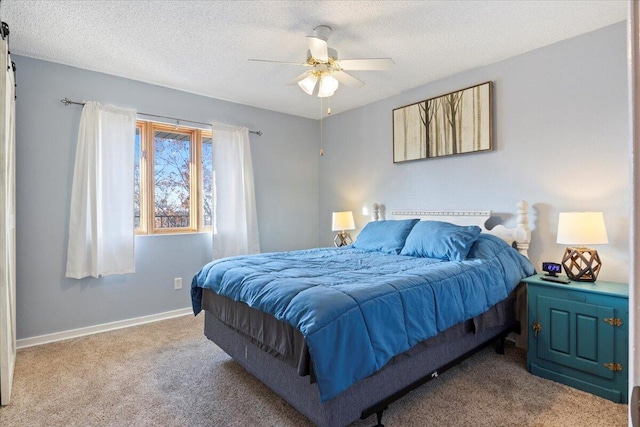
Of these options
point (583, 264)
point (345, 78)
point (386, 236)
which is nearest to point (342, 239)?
point (386, 236)

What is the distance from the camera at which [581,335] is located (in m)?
2.25

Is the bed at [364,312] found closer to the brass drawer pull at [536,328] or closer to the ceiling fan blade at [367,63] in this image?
the brass drawer pull at [536,328]

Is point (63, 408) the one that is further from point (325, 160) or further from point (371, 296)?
point (325, 160)

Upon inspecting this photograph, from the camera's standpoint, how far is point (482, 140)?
131 inches

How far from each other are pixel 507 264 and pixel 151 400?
2751 millimetres

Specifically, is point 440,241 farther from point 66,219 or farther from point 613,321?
point 66,219

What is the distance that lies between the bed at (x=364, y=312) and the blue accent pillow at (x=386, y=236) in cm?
12

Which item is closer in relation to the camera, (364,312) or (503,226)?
(364,312)

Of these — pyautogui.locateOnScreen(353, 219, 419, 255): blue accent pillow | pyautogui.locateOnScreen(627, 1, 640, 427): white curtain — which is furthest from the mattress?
pyautogui.locateOnScreen(627, 1, 640, 427): white curtain

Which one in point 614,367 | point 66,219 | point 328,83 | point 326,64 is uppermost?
point 326,64

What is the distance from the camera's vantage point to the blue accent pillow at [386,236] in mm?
3324

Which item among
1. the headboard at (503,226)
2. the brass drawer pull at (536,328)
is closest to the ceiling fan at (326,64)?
the headboard at (503,226)

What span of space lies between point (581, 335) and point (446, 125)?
7.38ft

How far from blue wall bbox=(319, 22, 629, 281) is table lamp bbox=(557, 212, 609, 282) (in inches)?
11.2
